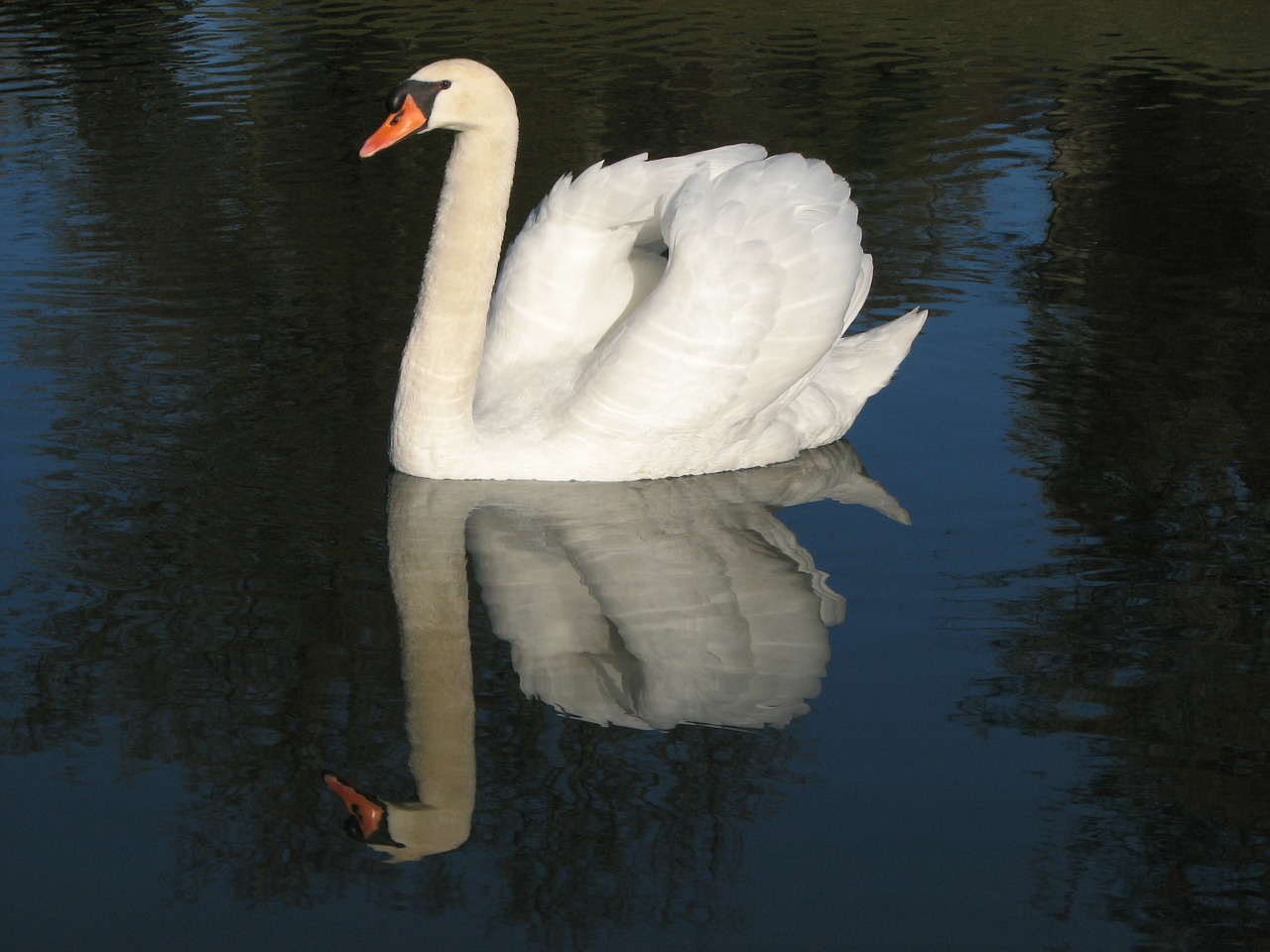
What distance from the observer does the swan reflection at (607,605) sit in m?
5.38

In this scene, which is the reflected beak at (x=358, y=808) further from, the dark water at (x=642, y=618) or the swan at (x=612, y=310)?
the swan at (x=612, y=310)

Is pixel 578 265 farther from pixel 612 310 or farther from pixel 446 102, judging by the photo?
pixel 446 102

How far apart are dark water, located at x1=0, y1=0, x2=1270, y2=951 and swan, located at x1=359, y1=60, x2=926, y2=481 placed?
27cm

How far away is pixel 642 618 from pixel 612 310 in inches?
78.5

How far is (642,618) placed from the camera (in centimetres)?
617

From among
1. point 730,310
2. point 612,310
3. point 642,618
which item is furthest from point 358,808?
point 612,310

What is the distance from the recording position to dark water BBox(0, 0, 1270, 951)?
4562 millimetres

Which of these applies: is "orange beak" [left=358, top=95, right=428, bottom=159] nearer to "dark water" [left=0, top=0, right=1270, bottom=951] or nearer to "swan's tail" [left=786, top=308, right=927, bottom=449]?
"dark water" [left=0, top=0, right=1270, bottom=951]

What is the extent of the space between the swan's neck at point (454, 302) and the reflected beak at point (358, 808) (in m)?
2.41

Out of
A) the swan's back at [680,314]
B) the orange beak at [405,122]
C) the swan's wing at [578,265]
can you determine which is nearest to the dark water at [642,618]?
the swan's back at [680,314]

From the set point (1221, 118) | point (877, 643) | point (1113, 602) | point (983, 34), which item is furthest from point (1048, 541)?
point (983, 34)

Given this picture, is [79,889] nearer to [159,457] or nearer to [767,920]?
[767,920]

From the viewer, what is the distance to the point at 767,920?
173 inches

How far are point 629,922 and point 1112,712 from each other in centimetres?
183
